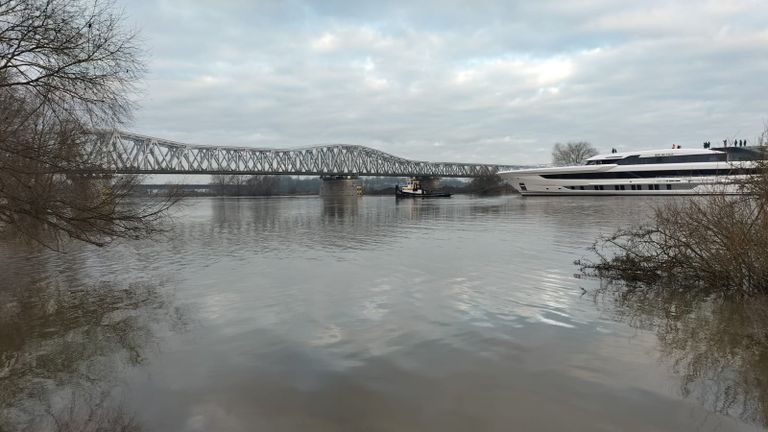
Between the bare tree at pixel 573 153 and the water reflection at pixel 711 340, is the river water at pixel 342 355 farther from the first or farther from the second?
the bare tree at pixel 573 153

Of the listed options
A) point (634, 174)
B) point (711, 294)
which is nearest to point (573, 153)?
point (634, 174)

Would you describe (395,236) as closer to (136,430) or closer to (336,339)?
(336,339)

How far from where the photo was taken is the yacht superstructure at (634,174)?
7231 centimetres

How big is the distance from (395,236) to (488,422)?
69.4 ft

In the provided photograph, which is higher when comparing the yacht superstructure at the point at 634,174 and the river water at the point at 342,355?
the yacht superstructure at the point at 634,174

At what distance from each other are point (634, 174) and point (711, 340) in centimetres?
7763

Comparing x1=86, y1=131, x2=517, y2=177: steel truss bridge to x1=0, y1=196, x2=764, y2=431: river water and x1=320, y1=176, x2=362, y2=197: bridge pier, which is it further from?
x1=0, y1=196, x2=764, y2=431: river water

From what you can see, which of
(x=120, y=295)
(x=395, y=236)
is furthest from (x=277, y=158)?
(x=120, y=295)

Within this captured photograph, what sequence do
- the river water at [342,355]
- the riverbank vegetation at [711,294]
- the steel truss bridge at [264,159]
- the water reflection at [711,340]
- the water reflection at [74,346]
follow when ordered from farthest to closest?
the steel truss bridge at [264,159], the riverbank vegetation at [711,294], the water reflection at [711,340], the water reflection at [74,346], the river water at [342,355]

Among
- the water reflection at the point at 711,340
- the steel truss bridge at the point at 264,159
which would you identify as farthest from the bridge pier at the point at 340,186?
the water reflection at the point at 711,340

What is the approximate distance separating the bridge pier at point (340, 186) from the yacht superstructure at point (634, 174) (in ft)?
262

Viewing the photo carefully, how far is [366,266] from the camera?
54.3ft

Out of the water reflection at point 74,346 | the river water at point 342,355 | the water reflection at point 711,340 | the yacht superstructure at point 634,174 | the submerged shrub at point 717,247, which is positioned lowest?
the water reflection at point 74,346

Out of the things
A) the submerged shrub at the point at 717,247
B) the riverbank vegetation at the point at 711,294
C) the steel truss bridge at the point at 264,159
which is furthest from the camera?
the steel truss bridge at the point at 264,159
